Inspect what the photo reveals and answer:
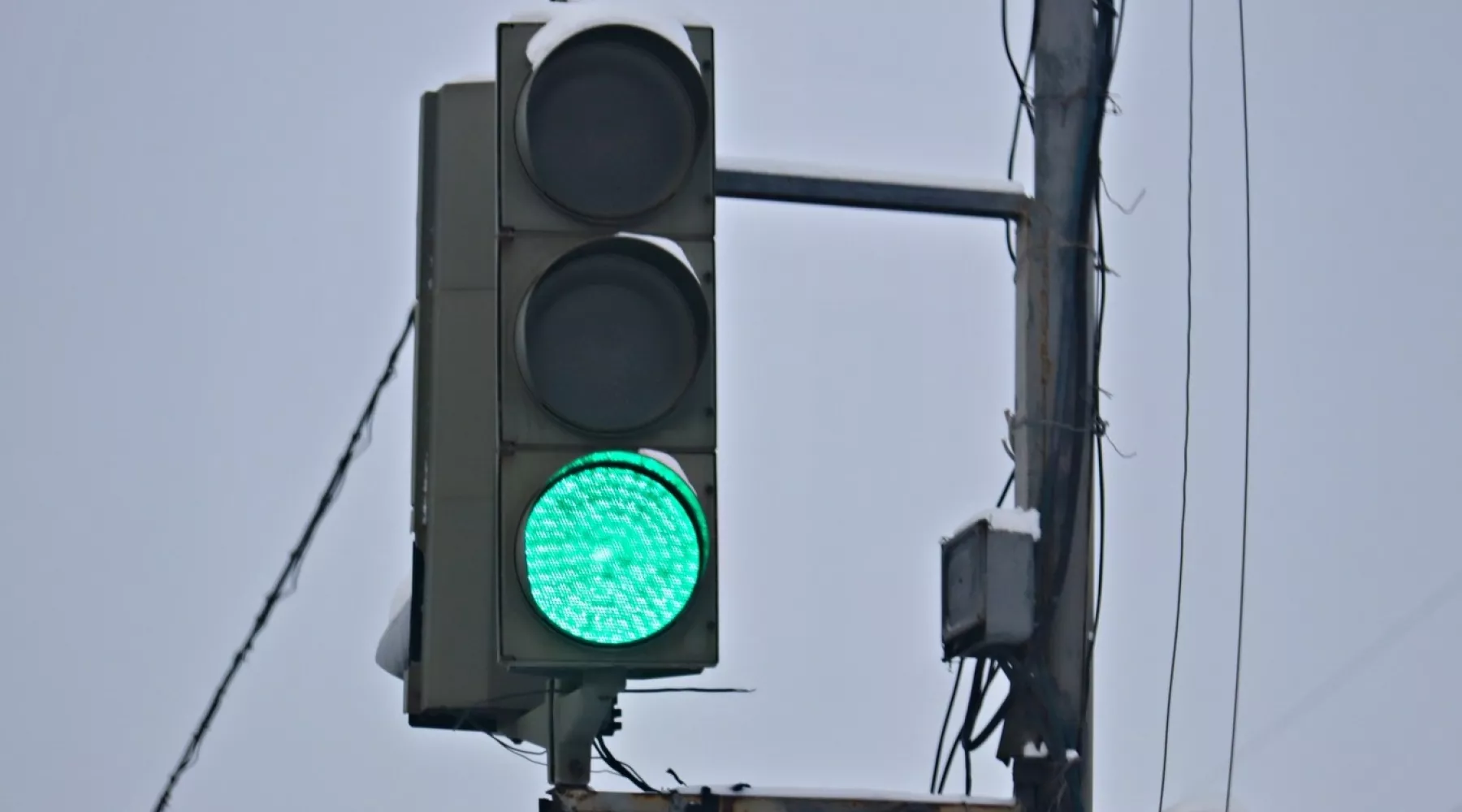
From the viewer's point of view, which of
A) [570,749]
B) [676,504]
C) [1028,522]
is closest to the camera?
[676,504]

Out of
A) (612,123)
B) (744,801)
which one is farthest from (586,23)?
(744,801)

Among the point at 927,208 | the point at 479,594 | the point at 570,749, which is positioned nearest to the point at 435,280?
the point at 479,594

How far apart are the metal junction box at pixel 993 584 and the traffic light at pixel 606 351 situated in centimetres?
133

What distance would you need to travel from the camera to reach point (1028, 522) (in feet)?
14.3

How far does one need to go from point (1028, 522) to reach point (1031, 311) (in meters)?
0.49

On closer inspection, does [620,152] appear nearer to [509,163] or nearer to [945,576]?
[509,163]

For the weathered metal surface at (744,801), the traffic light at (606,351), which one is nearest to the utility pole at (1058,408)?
the weathered metal surface at (744,801)

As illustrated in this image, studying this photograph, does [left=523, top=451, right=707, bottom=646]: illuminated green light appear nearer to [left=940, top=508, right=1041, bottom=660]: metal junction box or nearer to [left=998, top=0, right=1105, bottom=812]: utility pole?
[left=940, top=508, right=1041, bottom=660]: metal junction box

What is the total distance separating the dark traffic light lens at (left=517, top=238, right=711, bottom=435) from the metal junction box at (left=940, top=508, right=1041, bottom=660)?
4.39 ft

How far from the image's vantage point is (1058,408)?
4.53 meters

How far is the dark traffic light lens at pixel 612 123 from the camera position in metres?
3.09

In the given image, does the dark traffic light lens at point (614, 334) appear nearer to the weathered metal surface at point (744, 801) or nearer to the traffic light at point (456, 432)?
the traffic light at point (456, 432)

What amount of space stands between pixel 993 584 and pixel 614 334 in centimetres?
139

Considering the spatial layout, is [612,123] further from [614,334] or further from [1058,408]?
[1058,408]
